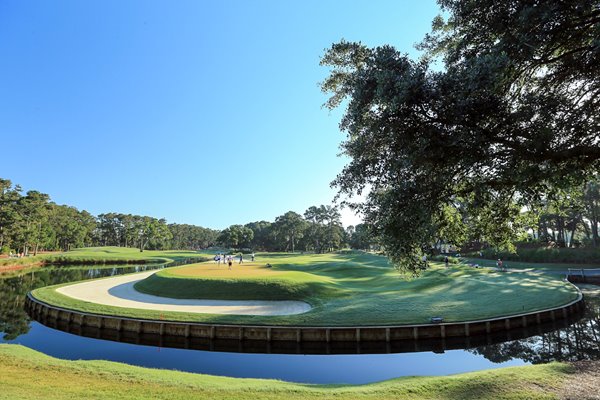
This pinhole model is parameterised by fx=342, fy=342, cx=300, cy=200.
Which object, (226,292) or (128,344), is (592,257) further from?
(128,344)

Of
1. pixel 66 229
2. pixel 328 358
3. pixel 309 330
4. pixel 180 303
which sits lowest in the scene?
pixel 328 358

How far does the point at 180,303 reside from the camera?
2394 centimetres

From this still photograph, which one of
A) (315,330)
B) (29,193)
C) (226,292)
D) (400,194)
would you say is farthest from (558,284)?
(29,193)

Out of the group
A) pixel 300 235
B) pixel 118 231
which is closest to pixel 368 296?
pixel 300 235

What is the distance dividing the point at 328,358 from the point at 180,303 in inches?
492

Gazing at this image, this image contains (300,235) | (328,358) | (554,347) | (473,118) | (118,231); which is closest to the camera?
(473,118)

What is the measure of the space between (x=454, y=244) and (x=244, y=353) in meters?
11.2

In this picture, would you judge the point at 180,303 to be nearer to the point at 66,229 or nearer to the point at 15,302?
the point at 15,302

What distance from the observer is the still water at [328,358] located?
14.5 m

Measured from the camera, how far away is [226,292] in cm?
2584

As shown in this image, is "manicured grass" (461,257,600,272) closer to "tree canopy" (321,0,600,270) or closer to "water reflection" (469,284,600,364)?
"water reflection" (469,284,600,364)

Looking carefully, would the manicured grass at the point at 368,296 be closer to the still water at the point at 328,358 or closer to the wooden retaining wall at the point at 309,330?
the wooden retaining wall at the point at 309,330

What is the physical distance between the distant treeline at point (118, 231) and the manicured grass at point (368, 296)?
144 feet

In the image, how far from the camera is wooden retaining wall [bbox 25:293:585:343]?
17391 millimetres
